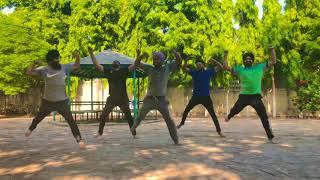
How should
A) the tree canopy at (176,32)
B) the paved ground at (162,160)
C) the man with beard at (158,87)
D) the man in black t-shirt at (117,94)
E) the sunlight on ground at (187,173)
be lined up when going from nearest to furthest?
the sunlight on ground at (187,173)
the paved ground at (162,160)
the man with beard at (158,87)
the man in black t-shirt at (117,94)
the tree canopy at (176,32)

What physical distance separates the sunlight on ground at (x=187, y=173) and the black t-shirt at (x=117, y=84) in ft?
13.4

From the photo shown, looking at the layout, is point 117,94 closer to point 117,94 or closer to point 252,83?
point 117,94

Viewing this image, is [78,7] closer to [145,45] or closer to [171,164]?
[145,45]

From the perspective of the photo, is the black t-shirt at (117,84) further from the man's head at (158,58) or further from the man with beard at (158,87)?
the man's head at (158,58)

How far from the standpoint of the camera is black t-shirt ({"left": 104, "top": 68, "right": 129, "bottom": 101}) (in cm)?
1033

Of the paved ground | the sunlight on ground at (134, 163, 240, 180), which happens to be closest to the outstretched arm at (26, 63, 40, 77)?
the paved ground

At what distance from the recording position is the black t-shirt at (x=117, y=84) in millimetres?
10328

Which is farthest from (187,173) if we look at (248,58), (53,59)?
(248,58)

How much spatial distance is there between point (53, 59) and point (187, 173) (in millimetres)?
3746

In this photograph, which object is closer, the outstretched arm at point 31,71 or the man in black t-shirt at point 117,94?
the outstretched arm at point 31,71

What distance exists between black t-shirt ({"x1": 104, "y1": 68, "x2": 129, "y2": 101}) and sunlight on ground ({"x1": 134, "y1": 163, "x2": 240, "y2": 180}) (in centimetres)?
410

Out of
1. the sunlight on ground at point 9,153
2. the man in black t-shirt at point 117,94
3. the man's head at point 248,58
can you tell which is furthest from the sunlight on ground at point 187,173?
the man in black t-shirt at point 117,94

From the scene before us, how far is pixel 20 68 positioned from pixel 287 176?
20718mm

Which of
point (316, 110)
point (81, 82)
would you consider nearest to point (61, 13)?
point (81, 82)
